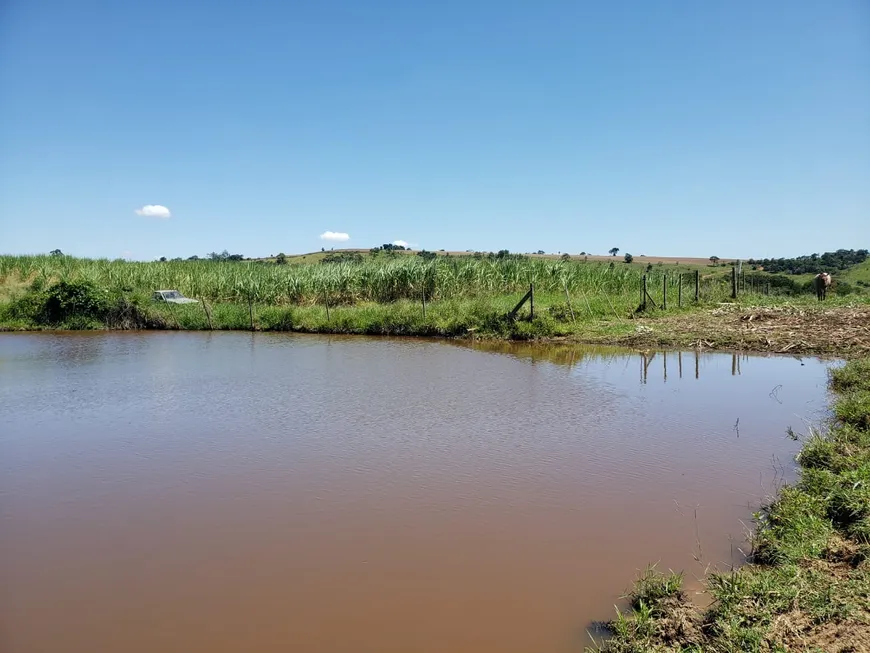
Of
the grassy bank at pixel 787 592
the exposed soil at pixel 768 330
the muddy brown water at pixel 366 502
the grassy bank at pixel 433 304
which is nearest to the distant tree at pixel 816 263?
the grassy bank at pixel 433 304

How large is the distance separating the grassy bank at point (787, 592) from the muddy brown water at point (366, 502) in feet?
1.09

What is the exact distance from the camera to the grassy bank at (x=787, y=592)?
133 inches

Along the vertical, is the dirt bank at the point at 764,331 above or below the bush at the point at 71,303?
below

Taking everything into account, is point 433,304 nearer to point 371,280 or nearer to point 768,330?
point 371,280

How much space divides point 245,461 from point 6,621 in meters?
3.10

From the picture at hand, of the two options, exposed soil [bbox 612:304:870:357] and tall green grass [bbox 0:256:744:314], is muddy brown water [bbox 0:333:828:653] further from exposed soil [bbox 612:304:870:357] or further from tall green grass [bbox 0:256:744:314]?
tall green grass [bbox 0:256:744:314]

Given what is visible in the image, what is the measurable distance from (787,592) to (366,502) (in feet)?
12.0

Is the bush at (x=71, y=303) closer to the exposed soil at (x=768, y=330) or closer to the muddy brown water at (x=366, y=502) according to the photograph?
the muddy brown water at (x=366, y=502)

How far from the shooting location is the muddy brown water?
163 inches

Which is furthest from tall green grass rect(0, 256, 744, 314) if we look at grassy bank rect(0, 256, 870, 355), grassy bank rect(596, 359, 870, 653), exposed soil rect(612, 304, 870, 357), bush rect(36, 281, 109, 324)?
grassy bank rect(596, 359, 870, 653)

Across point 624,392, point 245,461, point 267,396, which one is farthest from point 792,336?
point 245,461

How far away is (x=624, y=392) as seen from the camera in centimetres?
1054

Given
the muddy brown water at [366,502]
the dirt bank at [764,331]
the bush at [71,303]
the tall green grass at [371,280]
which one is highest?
the tall green grass at [371,280]

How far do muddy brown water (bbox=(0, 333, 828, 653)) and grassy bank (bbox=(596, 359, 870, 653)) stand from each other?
1.09ft
